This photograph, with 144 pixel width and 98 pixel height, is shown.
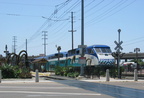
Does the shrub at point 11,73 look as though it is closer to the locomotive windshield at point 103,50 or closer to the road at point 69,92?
the road at point 69,92

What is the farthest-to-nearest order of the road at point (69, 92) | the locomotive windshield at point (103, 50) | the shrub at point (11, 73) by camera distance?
1. the locomotive windshield at point (103, 50)
2. the shrub at point (11, 73)
3. the road at point (69, 92)

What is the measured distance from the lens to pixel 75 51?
43938 mm

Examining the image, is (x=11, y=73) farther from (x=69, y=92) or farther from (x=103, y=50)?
(x=103, y=50)

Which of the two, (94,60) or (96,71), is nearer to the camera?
(96,71)

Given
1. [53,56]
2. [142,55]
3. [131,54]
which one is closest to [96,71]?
[53,56]

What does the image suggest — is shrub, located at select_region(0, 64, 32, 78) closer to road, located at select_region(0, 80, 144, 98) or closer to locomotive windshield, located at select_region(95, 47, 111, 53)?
road, located at select_region(0, 80, 144, 98)

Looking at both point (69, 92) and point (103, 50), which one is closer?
point (69, 92)

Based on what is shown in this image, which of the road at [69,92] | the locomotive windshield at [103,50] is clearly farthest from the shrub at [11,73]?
the locomotive windshield at [103,50]

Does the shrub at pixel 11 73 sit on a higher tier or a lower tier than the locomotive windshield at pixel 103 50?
lower

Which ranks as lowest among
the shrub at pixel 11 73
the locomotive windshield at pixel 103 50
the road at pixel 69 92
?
the road at pixel 69 92

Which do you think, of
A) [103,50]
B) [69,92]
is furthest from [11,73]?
[103,50]

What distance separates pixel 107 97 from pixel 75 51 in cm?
3123

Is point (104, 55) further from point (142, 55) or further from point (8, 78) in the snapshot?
point (142, 55)

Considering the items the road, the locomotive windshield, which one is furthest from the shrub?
the locomotive windshield
